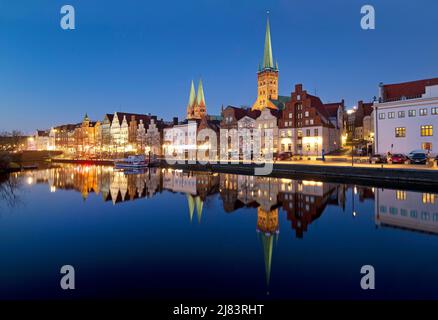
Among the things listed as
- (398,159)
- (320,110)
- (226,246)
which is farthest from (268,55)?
(226,246)

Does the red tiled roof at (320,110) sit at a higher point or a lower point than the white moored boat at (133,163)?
higher

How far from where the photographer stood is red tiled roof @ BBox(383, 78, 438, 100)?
4809cm

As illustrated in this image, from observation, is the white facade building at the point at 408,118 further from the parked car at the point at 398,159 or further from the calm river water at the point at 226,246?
the calm river water at the point at 226,246

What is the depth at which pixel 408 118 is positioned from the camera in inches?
1793

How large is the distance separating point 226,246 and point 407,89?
1979 inches

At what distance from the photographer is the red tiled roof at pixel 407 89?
158 ft

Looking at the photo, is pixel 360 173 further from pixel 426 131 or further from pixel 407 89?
pixel 407 89

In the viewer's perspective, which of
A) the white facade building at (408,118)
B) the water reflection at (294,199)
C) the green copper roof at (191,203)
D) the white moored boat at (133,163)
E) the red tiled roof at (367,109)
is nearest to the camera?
the water reflection at (294,199)

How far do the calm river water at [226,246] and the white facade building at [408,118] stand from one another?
22.6 metres

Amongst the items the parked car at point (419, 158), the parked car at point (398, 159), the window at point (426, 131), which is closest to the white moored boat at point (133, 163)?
the parked car at point (398, 159)

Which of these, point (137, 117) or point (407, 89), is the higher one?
point (137, 117)

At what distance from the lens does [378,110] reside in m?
49.3

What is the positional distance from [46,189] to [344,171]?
112 feet

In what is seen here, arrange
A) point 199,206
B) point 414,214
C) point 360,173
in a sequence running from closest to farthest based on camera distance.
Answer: point 414,214 < point 199,206 < point 360,173
